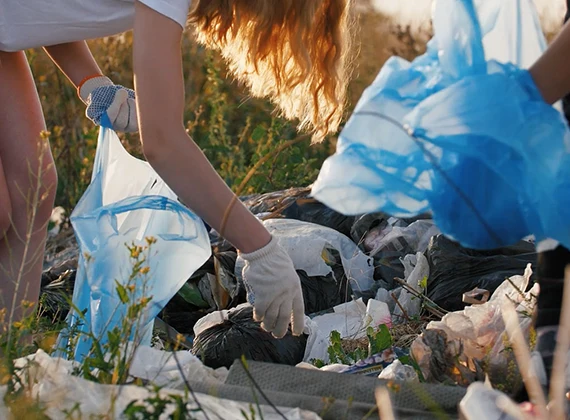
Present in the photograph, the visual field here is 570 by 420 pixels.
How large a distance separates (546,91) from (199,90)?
460 centimetres

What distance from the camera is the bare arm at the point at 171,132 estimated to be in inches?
78.0

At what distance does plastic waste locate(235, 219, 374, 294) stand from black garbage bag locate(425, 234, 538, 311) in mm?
250

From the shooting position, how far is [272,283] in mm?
2092

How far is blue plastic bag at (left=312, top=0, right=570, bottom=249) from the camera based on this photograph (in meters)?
1.74

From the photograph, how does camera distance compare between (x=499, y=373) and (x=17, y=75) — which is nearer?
(x=499, y=373)

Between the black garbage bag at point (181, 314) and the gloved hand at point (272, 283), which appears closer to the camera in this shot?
the gloved hand at point (272, 283)

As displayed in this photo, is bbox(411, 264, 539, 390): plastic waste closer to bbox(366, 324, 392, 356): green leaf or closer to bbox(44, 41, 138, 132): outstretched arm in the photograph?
→ bbox(366, 324, 392, 356): green leaf

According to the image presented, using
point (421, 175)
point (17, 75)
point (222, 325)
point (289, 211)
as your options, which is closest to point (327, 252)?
point (289, 211)

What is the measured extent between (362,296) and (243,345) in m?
0.65

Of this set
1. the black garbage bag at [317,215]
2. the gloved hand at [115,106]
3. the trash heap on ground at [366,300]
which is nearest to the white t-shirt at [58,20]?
the gloved hand at [115,106]

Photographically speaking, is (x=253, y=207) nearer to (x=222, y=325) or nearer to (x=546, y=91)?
(x=222, y=325)

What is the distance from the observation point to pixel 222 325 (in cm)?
286

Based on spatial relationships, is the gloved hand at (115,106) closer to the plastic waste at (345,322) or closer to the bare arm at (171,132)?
the bare arm at (171,132)

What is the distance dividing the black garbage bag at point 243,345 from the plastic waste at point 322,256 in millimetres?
428
